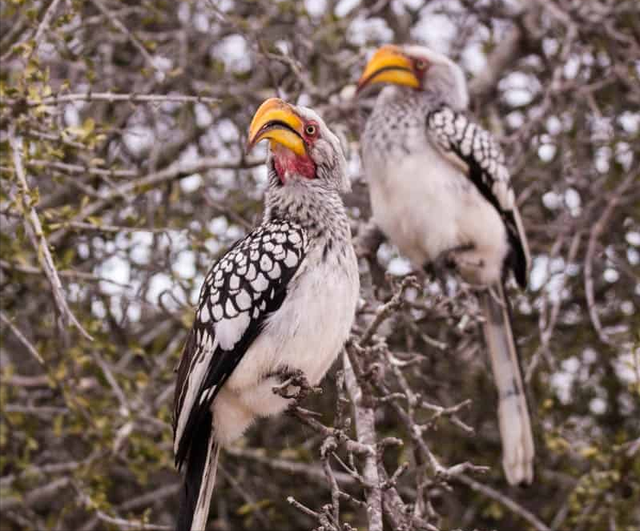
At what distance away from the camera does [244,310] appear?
2.21m

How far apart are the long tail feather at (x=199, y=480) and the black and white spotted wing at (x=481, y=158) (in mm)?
1486

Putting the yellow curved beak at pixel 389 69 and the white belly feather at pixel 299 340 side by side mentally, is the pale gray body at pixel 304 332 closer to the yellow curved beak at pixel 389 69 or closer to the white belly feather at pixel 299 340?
the white belly feather at pixel 299 340

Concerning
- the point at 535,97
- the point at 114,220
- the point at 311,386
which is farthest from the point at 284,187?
the point at 535,97

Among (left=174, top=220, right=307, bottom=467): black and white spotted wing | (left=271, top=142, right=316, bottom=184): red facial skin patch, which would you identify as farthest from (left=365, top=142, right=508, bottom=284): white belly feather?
(left=174, top=220, right=307, bottom=467): black and white spotted wing

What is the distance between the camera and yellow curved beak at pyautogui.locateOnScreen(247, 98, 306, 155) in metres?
2.25

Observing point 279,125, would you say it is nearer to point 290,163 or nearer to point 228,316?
point 290,163

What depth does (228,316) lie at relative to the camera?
2209mm

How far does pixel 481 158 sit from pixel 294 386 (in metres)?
1.44

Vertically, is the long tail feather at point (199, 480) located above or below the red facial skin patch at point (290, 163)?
below

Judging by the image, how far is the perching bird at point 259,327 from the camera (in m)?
2.17

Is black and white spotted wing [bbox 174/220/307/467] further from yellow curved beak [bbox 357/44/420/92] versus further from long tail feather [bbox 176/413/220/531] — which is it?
yellow curved beak [bbox 357/44/420/92]

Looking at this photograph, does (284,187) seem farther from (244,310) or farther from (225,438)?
(225,438)

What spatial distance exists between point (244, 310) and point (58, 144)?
0.71 m

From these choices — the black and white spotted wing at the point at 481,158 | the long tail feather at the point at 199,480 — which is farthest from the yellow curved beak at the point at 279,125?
the black and white spotted wing at the point at 481,158
